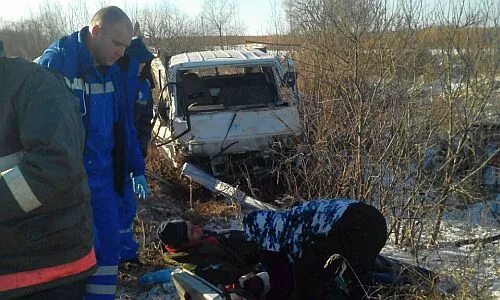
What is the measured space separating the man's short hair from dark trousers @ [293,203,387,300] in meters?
1.54

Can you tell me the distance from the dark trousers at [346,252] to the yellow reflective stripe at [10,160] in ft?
5.74

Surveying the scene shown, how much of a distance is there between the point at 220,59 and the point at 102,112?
12.1 ft

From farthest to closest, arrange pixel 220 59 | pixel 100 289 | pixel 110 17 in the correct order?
pixel 220 59
pixel 100 289
pixel 110 17

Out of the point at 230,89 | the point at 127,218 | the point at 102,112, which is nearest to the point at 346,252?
the point at 127,218

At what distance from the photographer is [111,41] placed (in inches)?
108

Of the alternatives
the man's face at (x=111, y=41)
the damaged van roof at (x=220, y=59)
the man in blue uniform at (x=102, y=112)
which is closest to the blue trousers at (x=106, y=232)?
the man in blue uniform at (x=102, y=112)

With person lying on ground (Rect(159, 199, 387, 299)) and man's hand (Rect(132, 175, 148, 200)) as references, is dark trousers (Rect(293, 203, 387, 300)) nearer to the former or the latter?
person lying on ground (Rect(159, 199, 387, 299))

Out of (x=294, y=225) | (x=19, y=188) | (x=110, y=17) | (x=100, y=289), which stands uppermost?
(x=110, y=17)

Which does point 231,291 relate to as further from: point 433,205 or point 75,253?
point 433,205

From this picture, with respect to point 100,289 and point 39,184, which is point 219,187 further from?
point 39,184

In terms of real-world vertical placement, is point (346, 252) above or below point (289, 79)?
below

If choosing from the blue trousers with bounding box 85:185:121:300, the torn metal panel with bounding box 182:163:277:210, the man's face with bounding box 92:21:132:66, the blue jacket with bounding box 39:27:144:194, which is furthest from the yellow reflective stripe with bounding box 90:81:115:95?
the torn metal panel with bounding box 182:163:277:210

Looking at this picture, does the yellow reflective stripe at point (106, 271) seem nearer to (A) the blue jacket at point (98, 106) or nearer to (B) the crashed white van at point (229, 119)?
(A) the blue jacket at point (98, 106)

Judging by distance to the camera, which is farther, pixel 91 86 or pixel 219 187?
pixel 219 187
